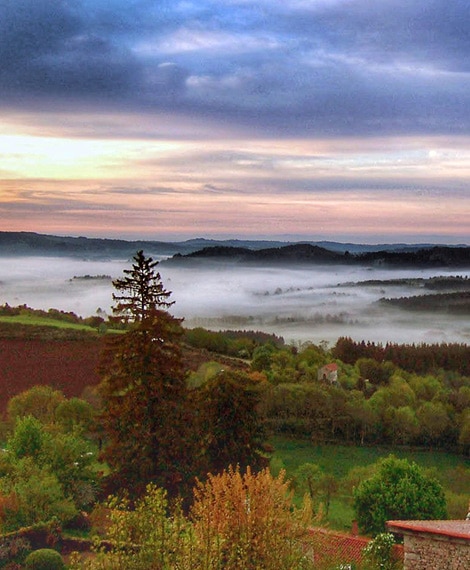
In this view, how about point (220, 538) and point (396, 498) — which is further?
point (396, 498)

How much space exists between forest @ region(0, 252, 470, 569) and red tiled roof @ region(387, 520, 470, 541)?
3834 millimetres

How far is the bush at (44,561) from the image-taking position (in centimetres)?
2302

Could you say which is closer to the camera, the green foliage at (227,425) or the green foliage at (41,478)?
the green foliage at (41,478)

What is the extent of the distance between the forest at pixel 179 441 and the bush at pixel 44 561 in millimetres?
1076

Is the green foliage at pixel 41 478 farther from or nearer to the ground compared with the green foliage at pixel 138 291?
nearer to the ground

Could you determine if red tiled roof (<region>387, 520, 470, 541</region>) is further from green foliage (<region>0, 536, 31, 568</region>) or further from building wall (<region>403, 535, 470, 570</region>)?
green foliage (<region>0, 536, 31, 568</region>)

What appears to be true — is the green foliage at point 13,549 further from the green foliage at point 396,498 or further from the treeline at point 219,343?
the treeline at point 219,343

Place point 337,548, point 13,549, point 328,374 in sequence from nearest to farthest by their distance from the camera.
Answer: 1. point 337,548
2. point 13,549
3. point 328,374

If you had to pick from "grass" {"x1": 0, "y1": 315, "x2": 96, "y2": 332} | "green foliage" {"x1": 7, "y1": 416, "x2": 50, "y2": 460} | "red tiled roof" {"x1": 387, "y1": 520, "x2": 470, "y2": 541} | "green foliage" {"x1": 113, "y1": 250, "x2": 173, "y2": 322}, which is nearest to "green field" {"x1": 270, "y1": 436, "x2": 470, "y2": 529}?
"green foliage" {"x1": 113, "y1": 250, "x2": 173, "y2": 322}

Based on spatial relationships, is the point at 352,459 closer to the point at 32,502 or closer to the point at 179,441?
the point at 179,441

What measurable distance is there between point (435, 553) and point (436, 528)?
1.17ft

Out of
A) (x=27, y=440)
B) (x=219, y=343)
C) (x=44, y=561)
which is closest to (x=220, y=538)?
(x=44, y=561)

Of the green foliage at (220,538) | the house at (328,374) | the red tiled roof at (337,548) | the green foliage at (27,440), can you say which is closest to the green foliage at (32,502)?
the green foliage at (27,440)

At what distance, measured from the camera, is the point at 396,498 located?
27781 millimetres
